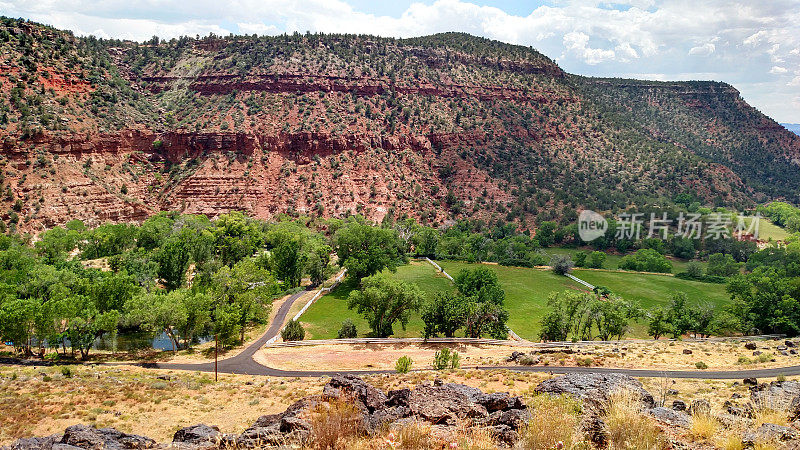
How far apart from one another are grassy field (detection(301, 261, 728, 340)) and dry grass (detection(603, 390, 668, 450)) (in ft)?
121

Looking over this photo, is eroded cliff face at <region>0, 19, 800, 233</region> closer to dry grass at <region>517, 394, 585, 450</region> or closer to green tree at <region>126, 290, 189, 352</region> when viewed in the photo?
green tree at <region>126, 290, 189, 352</region>

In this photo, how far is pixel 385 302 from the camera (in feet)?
141

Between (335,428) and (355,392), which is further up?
(335,428)

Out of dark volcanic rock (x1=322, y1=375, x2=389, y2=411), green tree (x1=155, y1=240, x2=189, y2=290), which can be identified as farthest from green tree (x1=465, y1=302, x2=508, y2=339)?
green tree (x1=155, y1=240, x2=189, y2=290)

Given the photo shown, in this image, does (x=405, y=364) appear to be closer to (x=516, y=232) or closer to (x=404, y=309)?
(x=404, y=309)

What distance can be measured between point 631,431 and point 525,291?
55861 millimetres

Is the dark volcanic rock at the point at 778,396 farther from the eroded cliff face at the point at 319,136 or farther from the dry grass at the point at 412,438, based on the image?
the eroded cliff face at the point at 319,136

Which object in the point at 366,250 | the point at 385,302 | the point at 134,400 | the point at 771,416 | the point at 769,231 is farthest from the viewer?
the point at 769,231

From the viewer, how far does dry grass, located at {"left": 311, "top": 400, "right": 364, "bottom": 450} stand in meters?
8.69

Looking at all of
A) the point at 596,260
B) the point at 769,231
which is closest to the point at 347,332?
the point at 596,260

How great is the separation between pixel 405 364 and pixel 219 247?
43341 mm

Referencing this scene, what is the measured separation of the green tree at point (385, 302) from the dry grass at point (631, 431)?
33.4 meters

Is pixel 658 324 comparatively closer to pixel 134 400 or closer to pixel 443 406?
pixel 443 406

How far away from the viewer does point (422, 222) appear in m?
90.0
